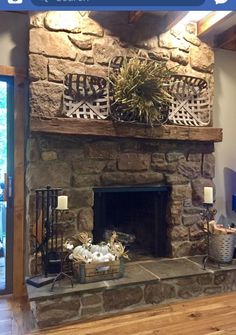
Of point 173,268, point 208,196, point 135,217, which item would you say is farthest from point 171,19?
point 173,268

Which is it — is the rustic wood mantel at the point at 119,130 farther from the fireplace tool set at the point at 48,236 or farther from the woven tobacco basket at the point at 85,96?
the fireplace tool set at the point at 48,236

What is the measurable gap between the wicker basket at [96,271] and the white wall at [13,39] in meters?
1.86

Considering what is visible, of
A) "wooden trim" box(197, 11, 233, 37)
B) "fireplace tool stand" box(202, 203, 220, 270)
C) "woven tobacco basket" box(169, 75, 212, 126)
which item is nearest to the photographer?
"wooden trim" box(197, 11, 233, 37)

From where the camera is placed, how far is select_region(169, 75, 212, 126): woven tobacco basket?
3.16 meters

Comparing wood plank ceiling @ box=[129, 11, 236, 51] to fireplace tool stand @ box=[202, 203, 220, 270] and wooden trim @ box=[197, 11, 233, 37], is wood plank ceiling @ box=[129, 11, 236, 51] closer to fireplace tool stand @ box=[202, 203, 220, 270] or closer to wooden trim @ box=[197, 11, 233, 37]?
wooden trim @ box=[197, 11, 233, 37]

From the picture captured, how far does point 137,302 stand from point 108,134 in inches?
57.4

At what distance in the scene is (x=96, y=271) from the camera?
2.55 m

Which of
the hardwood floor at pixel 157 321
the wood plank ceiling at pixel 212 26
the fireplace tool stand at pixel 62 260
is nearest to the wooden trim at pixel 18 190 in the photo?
the hardwood floor at pixel 157 321

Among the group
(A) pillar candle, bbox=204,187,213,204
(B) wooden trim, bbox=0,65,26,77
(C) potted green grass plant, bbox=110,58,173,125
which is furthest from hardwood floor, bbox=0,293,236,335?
(B) wooden trim, bbox=0,65,26,77

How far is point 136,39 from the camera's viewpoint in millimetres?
3084

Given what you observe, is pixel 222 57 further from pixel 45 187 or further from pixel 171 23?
pixel 45 187

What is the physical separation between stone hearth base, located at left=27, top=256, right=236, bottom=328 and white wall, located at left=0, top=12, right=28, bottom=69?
1963 millimetres

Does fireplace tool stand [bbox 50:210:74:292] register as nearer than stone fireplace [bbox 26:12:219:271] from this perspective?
Yes

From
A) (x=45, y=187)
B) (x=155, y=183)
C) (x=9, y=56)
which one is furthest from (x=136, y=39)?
(x=45, y=187)
